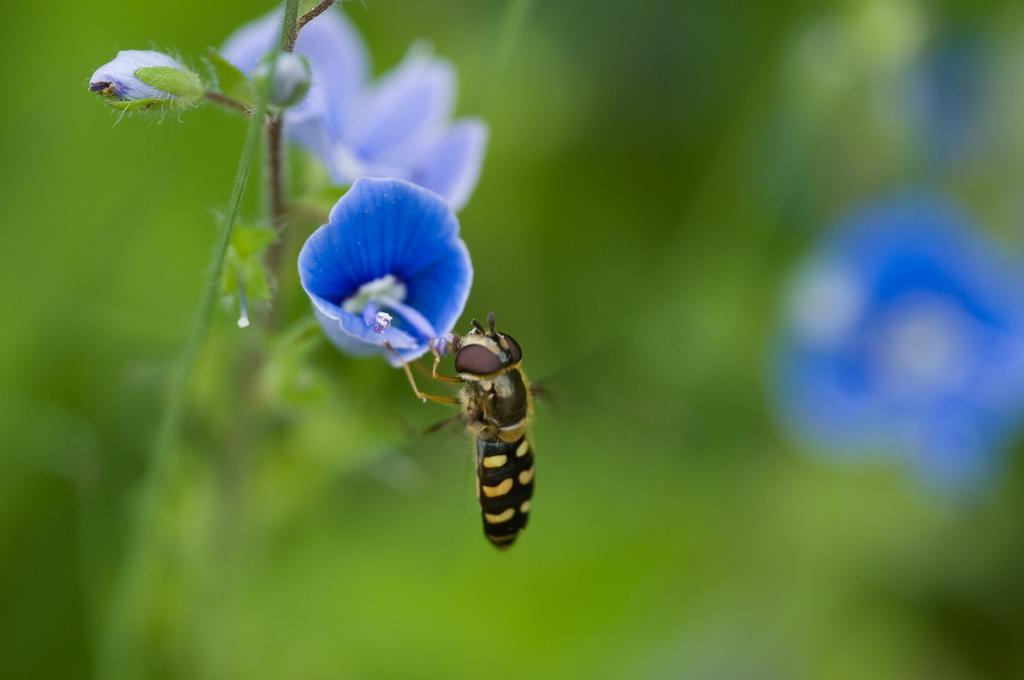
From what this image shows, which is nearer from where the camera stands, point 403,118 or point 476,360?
point 476,360

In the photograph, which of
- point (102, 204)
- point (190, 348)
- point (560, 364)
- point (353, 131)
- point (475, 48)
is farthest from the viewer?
point (475, 48)

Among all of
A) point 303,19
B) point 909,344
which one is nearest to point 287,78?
point 303,19

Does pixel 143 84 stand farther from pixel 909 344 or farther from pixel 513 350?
pixel 909 344

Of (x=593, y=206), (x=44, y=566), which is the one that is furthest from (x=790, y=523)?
(x=44, y=566)

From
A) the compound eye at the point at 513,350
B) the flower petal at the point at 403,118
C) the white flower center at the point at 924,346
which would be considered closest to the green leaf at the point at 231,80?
the flower petal at the point at 403,118

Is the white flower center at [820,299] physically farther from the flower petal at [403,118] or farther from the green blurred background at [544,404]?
the flower petal at [403,118]

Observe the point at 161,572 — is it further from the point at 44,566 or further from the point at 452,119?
the point at 452,119
